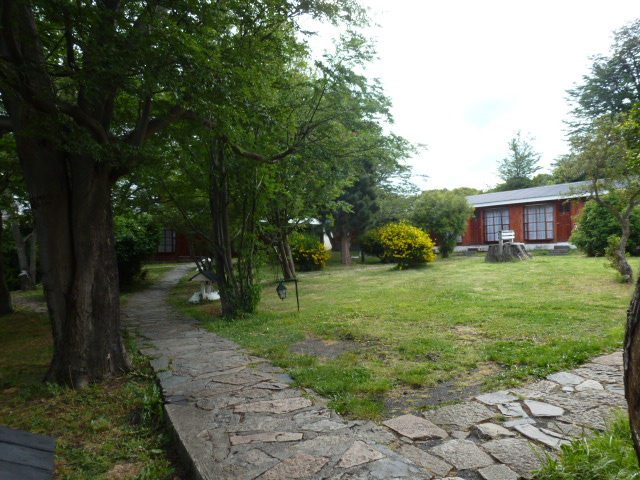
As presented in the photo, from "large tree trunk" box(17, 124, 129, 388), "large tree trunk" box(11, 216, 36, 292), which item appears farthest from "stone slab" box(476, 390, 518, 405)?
"large tree trunk" box(11, 216, 36, 292)

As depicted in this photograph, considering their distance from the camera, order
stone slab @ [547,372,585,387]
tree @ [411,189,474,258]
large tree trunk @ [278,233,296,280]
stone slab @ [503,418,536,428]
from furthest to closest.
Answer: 1. tree @ [411,189,474,258]
2. large tree trunk @ [278,233,296,280]
3. stone slab @ [547,372,585,387]
4. stone slab @ [503,418,536,428]

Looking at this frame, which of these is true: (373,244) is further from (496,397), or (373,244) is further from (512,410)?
(512,410)

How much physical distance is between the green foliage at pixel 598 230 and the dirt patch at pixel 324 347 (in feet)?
40.3

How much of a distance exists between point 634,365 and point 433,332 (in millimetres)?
4020

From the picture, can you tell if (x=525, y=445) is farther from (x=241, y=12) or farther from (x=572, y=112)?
(x=572, y=112)

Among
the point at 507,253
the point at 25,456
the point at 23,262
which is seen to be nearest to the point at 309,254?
the point at 507,253

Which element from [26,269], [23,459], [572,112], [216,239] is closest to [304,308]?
[216,239]

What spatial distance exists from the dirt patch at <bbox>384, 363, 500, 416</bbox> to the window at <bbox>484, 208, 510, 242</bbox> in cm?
1981

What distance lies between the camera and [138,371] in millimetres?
4281

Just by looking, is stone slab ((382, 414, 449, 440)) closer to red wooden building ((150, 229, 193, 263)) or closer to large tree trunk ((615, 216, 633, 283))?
large tree trunk ((615, 216, 633, 283))

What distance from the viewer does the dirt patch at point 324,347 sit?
4.66 meters

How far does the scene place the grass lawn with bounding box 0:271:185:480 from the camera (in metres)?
2.55

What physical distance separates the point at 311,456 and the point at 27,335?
665 cm

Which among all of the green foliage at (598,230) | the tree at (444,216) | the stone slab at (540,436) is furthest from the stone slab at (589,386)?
the tree at (444,216)
